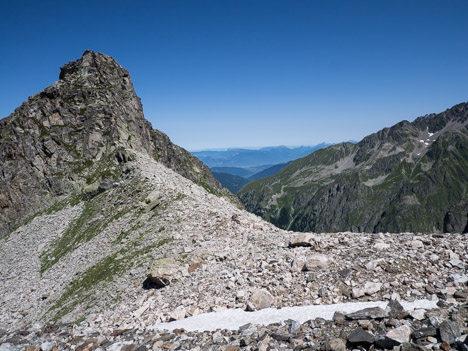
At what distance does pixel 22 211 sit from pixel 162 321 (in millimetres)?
60064

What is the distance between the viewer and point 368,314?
36.1 feet

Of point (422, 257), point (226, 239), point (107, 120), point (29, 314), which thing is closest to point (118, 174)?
point (107, 120)

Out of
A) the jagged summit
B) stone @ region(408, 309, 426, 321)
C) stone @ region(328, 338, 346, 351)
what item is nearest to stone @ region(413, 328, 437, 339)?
stone @ region(408, 309, 426, 321)

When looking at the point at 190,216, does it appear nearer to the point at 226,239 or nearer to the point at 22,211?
the point at 226,239

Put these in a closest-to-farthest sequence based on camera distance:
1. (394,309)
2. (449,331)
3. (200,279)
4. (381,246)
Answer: (449,331)
(394,309)
(381,246)
(200,279)

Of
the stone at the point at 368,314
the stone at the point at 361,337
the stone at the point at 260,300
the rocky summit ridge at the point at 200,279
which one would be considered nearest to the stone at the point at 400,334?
the rocky summit ridge at the point at 200,279

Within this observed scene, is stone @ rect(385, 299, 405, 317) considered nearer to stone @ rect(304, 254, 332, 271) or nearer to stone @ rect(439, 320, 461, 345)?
stone @ rect(439, 320, 461, 345)

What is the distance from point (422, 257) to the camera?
15.0m

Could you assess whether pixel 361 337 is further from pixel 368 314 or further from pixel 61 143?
pixel 61 143

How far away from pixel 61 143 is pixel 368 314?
70955 millimetres

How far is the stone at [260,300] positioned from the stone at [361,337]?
5.12 m

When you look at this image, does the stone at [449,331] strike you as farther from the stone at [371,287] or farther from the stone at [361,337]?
the stone at [371,287]

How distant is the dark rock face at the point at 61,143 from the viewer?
58500mm

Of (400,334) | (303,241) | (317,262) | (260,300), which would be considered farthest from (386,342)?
(303,241)
